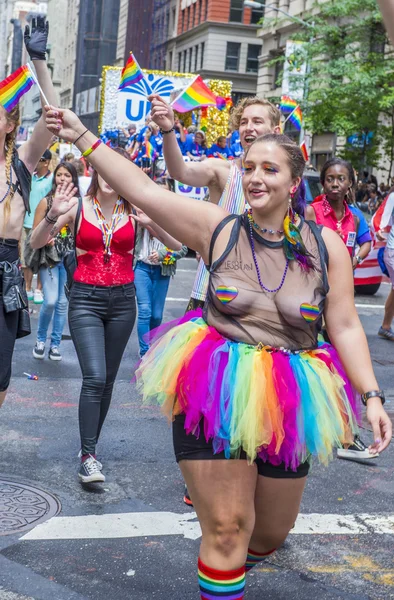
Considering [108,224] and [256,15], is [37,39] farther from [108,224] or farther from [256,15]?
[256,15]

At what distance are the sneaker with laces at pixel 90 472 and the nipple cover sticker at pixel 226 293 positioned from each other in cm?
232

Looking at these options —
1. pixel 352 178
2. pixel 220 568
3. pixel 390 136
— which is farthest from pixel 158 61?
pixel 220 568

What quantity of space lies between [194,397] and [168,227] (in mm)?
663

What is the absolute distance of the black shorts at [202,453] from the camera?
3.37 metres

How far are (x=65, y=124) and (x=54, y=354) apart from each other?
6.03m

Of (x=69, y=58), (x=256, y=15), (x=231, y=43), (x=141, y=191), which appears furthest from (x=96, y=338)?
(x=69, y=58)

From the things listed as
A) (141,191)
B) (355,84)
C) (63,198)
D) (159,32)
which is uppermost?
(159,32)

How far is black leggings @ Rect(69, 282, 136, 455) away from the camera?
219 inches

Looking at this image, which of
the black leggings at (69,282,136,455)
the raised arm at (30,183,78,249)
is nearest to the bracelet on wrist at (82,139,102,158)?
the raised arm at (30,183,78,249)

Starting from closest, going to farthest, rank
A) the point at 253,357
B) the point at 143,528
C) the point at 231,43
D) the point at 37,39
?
the point at 253,357, the point at 37,39, the point at 143,528, the point at 231,43

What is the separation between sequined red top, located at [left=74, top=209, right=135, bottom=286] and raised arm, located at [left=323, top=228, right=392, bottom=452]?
2.42m

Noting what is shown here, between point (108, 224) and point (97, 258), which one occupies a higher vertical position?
point (108, 224)

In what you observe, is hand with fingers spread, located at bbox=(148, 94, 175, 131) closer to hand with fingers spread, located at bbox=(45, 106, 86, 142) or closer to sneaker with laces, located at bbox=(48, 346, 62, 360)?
hand with fingers spread, located at bbox=(45, 106, 86, 142)

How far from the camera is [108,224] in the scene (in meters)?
5.88
